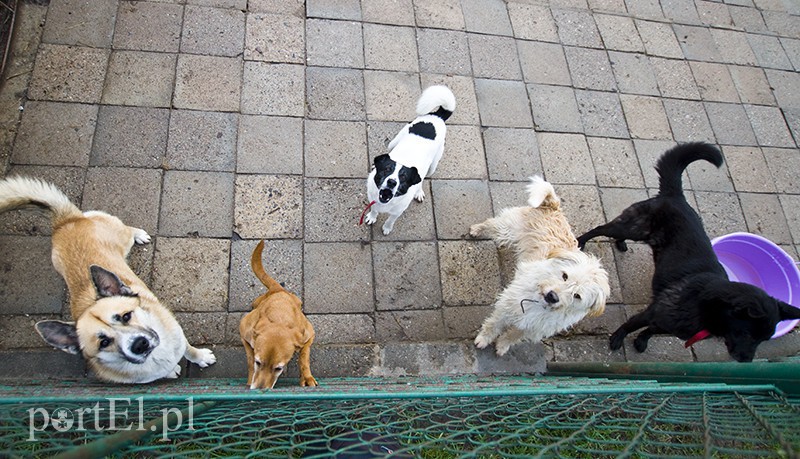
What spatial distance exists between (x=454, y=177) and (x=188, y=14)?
3.70m

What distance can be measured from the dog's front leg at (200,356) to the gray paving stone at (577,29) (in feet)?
19.1

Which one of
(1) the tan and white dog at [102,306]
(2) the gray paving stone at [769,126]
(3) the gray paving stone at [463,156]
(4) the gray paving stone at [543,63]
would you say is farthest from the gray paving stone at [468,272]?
(2) the gray paving stone at [769,126]

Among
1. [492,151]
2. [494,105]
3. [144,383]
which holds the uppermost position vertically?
[494,105]

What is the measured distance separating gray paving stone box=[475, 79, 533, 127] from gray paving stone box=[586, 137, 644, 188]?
35.8 inches

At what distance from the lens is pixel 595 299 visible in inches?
134

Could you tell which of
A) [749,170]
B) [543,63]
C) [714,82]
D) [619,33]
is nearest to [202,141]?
[543,63]

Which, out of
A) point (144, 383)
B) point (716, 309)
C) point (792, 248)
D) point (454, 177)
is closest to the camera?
point (144, 383)

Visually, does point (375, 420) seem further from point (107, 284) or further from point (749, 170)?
point (749, 170)

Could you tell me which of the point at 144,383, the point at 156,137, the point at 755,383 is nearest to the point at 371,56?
the point at 156,137

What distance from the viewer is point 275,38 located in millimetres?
5242

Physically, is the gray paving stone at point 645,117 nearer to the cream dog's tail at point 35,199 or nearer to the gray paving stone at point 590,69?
the gray paving stone at point 590,69

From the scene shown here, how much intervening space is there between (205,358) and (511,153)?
3895 millimetres

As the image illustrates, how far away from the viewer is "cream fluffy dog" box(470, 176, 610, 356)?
3.39 metres

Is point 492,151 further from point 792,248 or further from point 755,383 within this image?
point 792,248
